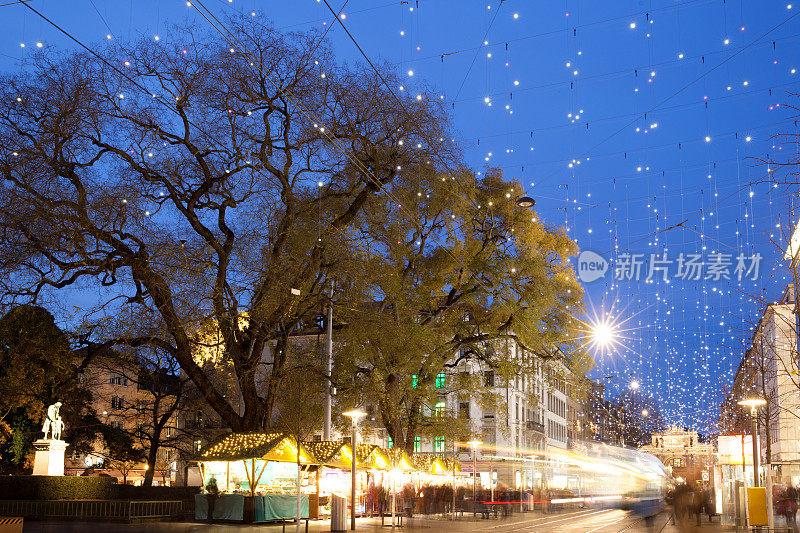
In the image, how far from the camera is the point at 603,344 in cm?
4178

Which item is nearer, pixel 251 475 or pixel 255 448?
pixel 255 448

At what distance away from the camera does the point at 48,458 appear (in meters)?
33.1

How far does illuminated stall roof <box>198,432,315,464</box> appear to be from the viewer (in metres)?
27.4

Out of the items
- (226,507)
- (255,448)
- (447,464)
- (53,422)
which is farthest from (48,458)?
(447,464)

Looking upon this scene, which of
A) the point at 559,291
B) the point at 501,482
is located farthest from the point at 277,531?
the point at 501,482

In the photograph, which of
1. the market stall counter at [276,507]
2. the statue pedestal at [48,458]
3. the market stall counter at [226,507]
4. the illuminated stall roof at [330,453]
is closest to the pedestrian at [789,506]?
the illuminated stall roof at [330,453]

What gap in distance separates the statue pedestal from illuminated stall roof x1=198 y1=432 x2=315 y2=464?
8677mm

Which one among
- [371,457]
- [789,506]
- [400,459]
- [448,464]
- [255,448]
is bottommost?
[789,506]

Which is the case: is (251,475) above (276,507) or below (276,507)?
above

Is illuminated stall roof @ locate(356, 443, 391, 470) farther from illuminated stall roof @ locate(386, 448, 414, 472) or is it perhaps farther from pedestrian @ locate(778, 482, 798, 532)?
pedestrian @ locate(778, 482, 798, 532)

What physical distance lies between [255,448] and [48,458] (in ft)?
37.3

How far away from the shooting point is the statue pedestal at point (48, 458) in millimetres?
33156

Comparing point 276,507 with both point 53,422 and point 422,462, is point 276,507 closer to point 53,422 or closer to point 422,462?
point 422,462

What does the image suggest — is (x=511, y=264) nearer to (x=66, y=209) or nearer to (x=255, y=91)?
(x=255, y=91)
